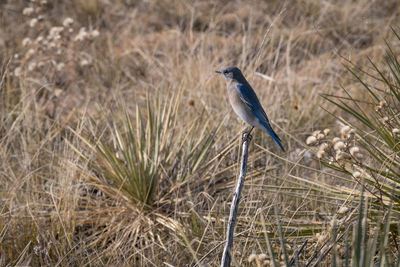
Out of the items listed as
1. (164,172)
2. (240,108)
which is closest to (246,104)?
(240,108)

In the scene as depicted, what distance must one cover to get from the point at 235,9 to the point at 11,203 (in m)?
5.00

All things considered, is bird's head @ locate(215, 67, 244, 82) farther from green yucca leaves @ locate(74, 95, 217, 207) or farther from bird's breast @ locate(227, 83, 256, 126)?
green yucca leaves @ locate(74, 95, 217, 207)

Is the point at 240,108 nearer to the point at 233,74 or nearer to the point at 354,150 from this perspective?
the point at 233,74

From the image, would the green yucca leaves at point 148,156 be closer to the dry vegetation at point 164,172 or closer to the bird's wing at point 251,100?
the dry vegetation at point 164,172

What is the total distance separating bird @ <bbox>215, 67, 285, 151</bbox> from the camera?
11.0ft

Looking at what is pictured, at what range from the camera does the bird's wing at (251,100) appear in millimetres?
3344

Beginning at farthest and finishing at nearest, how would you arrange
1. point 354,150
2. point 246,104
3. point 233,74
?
1. point 233,74
2. point 246,104
3. point 354,150

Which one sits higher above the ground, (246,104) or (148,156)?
(246,104)

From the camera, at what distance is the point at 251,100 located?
341cm

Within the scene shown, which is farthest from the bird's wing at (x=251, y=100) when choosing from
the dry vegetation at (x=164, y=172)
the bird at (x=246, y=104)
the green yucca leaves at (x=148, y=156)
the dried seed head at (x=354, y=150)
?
the dried seed head at (x=354, y=150)

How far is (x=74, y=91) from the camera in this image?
609 centimetres

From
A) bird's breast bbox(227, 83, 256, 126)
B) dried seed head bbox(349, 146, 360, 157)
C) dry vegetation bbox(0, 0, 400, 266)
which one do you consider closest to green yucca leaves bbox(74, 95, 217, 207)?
dry vegetation bbox(0, 0, 400, 266)

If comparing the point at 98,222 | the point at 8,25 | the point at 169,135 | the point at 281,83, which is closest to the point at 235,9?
the point at 281,83

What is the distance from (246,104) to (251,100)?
5cm
